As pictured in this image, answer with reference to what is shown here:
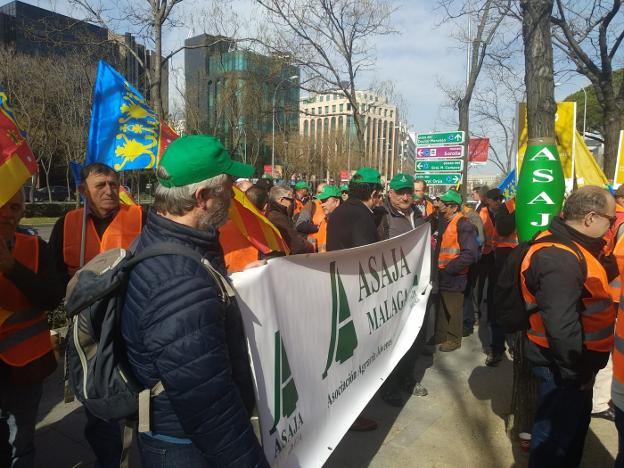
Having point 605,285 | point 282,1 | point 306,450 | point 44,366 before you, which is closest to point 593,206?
point 605,285

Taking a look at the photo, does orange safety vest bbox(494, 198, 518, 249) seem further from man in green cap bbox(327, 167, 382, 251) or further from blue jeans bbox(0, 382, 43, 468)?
blue jeans bbox(0, 382, 43, 468)

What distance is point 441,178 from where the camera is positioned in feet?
37.2

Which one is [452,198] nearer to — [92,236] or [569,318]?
[569,318]

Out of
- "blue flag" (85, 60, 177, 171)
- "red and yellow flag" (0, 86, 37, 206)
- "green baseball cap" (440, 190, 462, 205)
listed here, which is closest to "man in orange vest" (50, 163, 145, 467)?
"blue flag" (85, 60, 177, 171)

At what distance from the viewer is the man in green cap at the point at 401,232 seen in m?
4.19

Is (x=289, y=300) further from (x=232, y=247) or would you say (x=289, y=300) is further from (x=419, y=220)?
(x=419, y=220)

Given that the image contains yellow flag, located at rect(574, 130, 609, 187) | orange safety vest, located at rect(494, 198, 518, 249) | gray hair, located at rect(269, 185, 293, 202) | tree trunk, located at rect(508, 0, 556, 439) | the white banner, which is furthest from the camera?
yellow flag, located at rect(574, 130, 609, 187)

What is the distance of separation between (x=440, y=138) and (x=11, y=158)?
35.2ft

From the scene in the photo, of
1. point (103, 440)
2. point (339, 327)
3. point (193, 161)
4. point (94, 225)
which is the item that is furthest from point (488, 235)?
point (193, 161)

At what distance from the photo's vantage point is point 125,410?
1606mm

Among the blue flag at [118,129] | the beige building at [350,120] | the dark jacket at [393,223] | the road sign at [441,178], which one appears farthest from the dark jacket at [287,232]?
the beige building at [350,120]

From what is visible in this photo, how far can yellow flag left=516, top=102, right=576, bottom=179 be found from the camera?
4.87 metres

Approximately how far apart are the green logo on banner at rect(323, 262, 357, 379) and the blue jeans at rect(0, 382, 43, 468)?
1.48m

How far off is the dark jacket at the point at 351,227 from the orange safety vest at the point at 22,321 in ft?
6.86
